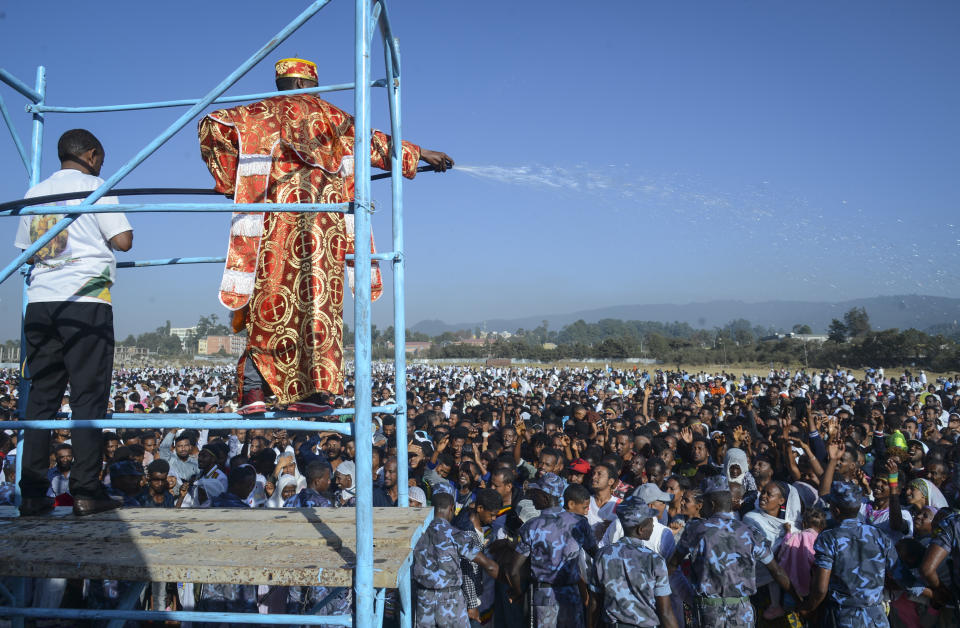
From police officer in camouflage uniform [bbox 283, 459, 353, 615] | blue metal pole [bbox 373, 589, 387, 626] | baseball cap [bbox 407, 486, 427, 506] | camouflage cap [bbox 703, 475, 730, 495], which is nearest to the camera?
blue metal pole [bbox 373, 589, 387, 626]

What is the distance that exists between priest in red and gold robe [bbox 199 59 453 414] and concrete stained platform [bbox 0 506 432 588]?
1.58ft

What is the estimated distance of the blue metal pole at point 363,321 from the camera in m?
1.96

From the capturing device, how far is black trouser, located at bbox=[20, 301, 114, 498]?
2.60 m

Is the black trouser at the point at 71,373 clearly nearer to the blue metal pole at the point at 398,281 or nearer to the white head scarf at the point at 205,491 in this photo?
the blue metal pole at the point at 398,281

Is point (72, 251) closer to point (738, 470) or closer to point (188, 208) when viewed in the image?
point (188, 208)

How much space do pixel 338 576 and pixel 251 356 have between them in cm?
114

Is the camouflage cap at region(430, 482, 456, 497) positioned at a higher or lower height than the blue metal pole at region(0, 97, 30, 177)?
lower

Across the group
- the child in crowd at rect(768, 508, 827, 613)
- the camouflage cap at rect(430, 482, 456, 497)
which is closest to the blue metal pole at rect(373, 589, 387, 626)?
the child in crowd at rect(768, 508, 827, 613)

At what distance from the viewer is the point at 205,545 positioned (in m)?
2.28

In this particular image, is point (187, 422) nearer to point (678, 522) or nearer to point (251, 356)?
point (251, 356)

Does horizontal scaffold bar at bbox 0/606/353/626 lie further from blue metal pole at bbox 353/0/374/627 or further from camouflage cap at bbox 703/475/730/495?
camouflage cap at bbox 703/475/730/495

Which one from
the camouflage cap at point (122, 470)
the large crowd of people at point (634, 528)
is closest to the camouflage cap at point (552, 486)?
the large crowd of people at point (634, 528)

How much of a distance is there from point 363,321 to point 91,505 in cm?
158

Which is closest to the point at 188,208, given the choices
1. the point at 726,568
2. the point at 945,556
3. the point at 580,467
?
the point at 726,568
